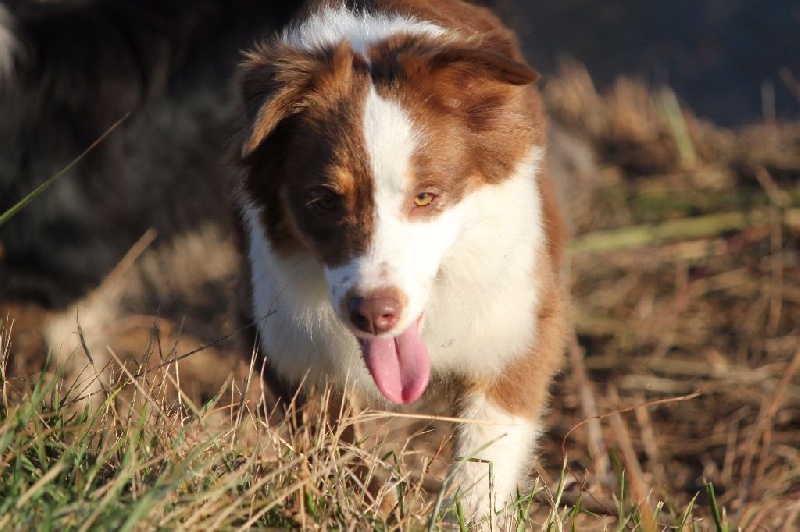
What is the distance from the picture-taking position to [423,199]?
2.97m

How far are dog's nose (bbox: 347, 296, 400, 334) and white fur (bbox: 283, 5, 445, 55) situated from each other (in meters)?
0.82

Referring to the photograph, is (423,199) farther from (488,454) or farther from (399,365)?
(488,454)

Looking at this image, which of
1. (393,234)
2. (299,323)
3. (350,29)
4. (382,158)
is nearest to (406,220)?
(393,234)

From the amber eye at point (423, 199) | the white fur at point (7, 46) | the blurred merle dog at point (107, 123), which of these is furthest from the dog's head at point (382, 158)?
the white fur at point (7, 46)

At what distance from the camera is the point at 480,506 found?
3.34m

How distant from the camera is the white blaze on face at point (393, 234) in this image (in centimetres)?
284

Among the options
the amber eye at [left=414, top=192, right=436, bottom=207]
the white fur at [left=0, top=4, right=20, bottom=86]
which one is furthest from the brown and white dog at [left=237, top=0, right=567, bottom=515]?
the white fur at [left=0, top=4, right=20, bottom=86]

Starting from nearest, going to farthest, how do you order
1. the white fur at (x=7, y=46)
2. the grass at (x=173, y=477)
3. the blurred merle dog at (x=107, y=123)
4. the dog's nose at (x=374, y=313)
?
1. the grass at (x=173, y=477)
2. the dog's nose at (x=374, y=313)
3. the white fur at (x=7, y=46)
4. the blurred merle dog at (x=107, y=123)

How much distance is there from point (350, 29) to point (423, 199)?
2.29 feet

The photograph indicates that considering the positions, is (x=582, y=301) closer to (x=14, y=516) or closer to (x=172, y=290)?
(x=172, y=290)

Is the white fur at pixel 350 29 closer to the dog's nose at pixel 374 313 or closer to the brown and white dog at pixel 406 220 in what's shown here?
the brown and white dog at pixel 406 220

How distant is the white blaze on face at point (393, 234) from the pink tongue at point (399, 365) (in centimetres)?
20

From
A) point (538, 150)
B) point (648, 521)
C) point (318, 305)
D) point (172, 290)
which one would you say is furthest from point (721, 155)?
point (648, 521)

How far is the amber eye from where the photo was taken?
2.96 m
